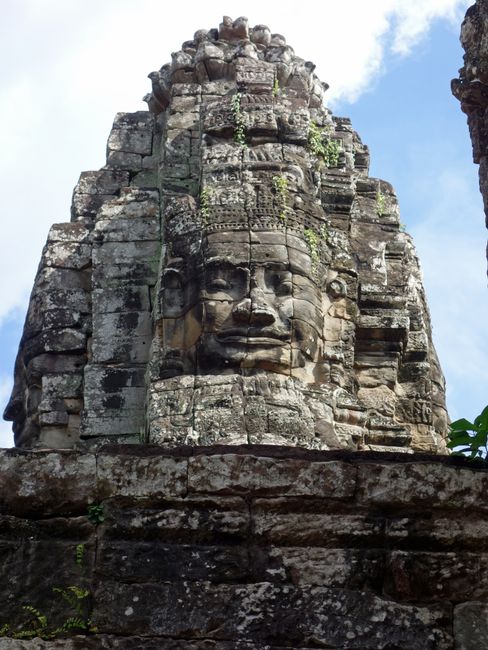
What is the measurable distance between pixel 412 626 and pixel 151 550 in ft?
3.91

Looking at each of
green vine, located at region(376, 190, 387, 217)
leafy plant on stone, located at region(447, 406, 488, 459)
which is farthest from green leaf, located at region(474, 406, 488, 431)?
green vine, located at region(376, 190, 387, 217)

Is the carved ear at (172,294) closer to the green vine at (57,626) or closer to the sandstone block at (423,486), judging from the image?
the sandstone block at (423,486)

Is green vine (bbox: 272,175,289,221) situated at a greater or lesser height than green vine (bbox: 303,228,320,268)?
greater

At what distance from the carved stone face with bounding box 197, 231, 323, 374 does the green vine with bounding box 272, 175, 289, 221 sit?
1.13 feet

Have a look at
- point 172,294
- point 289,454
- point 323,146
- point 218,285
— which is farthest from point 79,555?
point 323,146

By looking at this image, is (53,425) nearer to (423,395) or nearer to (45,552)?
(423,395)

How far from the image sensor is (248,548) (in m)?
6.73

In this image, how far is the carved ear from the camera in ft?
53.2

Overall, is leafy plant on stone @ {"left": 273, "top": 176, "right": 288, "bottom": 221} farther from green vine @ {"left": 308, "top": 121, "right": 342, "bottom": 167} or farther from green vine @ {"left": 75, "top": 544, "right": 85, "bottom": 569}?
green vine @ {"left": 75, "top": 544, "right": 85, "bottom": 569}

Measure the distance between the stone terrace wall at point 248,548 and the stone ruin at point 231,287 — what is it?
25.9 feet

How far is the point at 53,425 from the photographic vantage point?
16.6 meters

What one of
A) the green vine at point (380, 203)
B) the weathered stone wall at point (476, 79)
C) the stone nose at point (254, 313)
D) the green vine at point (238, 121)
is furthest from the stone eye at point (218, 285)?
the weathered stone wall at point (476, 79)

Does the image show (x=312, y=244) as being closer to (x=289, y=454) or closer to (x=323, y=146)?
(x=323, y=146)

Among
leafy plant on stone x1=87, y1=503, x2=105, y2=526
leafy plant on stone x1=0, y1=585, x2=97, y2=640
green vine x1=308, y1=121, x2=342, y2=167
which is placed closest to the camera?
leafy plant on stone x1=0, y1=585, x2=97, y2=640
